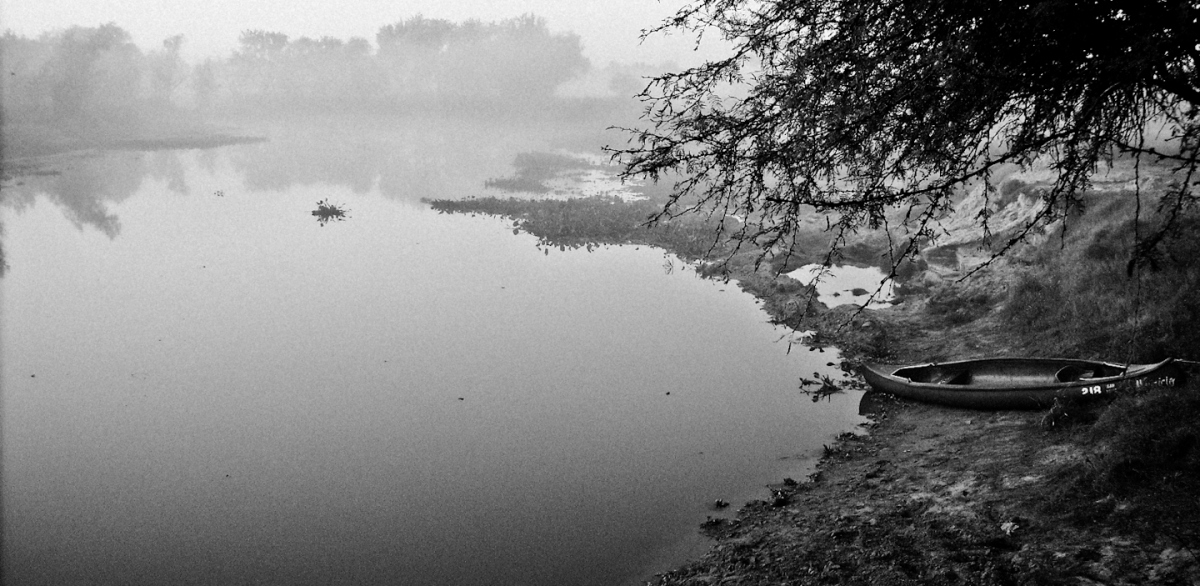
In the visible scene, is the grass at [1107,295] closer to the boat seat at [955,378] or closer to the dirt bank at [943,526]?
the boat seat at [955,378]

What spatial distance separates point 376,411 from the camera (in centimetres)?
1425

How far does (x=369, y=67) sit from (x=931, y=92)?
115m

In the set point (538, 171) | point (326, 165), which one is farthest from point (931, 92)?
point (326, 165)

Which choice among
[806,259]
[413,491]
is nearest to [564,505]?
[413,491]

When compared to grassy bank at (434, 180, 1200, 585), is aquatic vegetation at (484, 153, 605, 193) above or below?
above

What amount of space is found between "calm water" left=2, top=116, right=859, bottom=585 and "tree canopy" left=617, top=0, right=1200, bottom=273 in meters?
5.57

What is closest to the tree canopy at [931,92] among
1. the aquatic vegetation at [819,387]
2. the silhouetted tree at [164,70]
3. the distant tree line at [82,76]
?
the aquatic vegetation at [819,387]

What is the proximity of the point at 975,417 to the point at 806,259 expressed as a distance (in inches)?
559

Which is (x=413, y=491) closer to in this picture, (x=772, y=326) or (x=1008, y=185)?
(x=772, y=326)

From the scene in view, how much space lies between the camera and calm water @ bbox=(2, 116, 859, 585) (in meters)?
10.1

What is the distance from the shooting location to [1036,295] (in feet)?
57.8

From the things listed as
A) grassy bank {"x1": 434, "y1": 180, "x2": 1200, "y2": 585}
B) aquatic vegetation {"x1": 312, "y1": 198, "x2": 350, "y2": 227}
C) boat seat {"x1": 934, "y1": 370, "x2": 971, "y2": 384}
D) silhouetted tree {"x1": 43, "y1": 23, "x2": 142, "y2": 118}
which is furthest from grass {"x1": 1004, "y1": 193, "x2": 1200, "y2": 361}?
silhouetted tree {"x1": 43, "y1": 23, "x2": 142, "y2": 118}

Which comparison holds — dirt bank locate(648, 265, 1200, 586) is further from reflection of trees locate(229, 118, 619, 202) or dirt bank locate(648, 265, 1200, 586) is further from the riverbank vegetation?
the riverbank vegetation

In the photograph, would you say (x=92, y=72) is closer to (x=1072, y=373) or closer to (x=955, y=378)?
(x=955, y=378)
